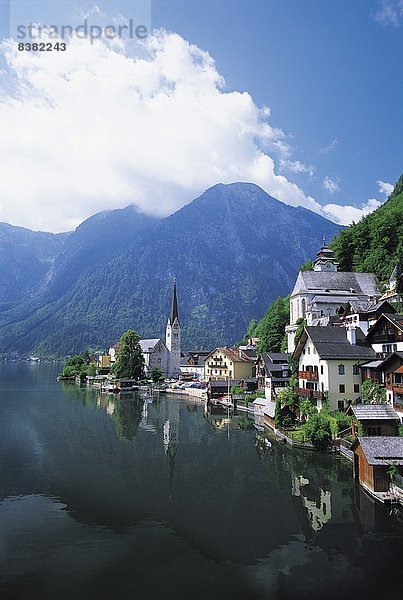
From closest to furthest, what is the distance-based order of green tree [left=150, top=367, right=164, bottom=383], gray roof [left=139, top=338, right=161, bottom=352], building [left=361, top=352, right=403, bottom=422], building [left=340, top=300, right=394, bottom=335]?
building [left=361, top=352, right=403, bottom=422]
building [left=340, top=300, right=394, bottom=335]
green tree [left=150, top=367, right=164, bottom=383]
gray roof [left=139, top=338, right=161, bottom=352]

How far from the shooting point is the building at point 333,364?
4019 centimetres

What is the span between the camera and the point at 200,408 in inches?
2734

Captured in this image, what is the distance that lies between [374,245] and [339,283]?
46.8 feet

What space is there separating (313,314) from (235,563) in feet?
170

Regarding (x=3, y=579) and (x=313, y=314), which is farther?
(x=313, y=314)

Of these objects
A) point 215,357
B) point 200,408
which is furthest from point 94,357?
point 200,408

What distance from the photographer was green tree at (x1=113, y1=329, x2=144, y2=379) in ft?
344

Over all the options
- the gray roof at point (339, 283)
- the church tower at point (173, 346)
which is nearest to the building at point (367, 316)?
the gray roof at point (339, 283)

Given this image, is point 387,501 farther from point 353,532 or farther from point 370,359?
point 370,359

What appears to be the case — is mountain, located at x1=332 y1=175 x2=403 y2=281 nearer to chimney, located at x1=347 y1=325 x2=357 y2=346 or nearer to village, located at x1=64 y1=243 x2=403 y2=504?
village, located at x1=64 y1=243 x2=403 y2=504

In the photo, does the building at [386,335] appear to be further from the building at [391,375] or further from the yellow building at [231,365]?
the yellow building at [231,365]

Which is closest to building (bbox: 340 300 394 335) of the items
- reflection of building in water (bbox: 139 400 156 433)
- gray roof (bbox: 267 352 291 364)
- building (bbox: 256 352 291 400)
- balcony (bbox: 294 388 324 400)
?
balcony (bbox: 294 388 324 400)

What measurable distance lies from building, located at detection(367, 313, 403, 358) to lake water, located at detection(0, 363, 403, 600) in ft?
40.5

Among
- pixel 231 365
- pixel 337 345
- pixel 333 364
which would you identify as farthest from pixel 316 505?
pixel 231 365
